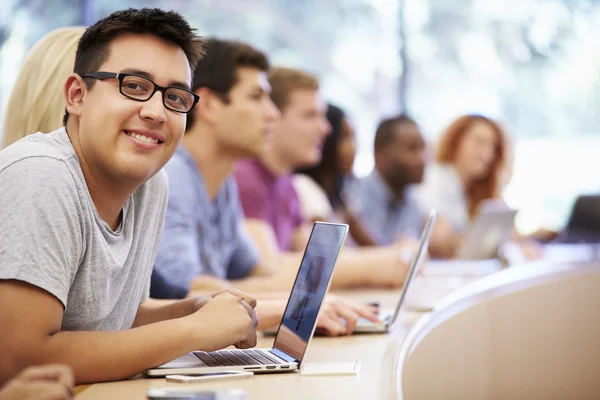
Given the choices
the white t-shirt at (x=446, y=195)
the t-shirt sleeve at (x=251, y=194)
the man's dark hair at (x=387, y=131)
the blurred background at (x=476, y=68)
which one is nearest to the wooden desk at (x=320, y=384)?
the t-shirt sleeve at (x=251, y=194)

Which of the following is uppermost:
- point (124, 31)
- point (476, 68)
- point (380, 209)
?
point (476, 68)

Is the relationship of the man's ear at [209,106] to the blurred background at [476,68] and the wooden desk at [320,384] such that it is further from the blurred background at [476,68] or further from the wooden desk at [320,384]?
the blurred background at [476,68]

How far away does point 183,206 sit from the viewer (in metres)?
2.41

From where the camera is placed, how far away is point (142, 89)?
1.38 metres

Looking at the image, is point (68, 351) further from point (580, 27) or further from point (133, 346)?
point (580, 27)

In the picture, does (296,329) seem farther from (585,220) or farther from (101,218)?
(585,220)

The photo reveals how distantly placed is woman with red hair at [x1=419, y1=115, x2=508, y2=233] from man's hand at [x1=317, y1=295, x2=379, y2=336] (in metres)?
3.58

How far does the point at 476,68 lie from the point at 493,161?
101 centimetres

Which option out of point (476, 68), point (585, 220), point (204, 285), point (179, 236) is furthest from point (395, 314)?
point (476, 68)

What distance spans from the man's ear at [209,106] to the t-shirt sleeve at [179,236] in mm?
323

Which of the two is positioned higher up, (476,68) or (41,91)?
(476,68)

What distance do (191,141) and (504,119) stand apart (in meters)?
4.11

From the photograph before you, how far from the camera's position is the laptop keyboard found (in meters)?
1.41

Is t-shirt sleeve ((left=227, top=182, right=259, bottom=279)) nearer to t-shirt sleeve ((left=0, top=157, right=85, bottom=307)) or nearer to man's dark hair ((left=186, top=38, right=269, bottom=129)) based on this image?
man's dark hair ((left=186, top=38, right=269, bottom=129))
